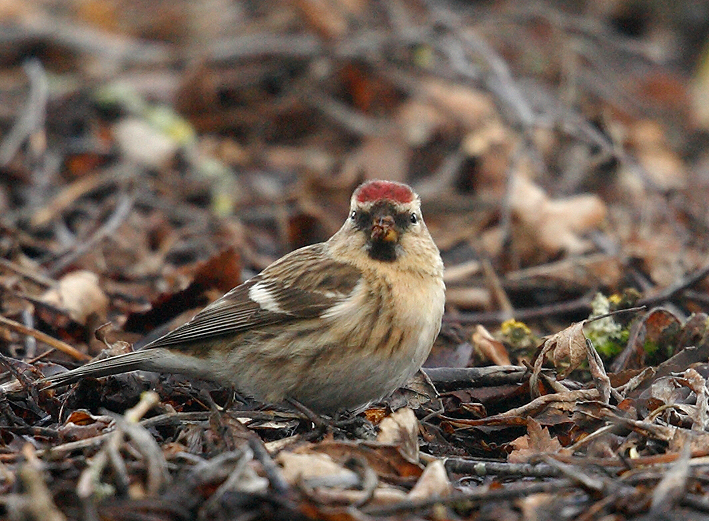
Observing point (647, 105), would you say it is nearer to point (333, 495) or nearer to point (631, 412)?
point (631, 412)

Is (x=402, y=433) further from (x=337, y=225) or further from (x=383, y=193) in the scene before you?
(x=337, y=225)

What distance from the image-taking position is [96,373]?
4012 millimetres

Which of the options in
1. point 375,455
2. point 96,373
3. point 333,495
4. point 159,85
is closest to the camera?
point 333,495

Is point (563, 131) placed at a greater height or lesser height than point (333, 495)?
greater

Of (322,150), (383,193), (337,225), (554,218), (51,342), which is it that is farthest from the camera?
(322,150)

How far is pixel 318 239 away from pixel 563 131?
2016 millimetres

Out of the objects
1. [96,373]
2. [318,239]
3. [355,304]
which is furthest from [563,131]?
[96,373]

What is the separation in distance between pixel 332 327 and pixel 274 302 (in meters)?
0.36

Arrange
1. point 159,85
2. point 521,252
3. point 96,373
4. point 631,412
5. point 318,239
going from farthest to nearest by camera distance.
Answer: point 159,85 → point 318,239 → point 521,252 → point 96,373 → point 631,412

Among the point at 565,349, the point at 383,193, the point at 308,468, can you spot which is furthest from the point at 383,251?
the point at 308,468

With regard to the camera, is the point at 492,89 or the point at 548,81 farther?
the point at 548,81

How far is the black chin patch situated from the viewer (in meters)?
4.41

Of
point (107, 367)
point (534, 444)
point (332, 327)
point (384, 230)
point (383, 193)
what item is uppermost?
point (383, 193)

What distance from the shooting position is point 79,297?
5.18 meters
